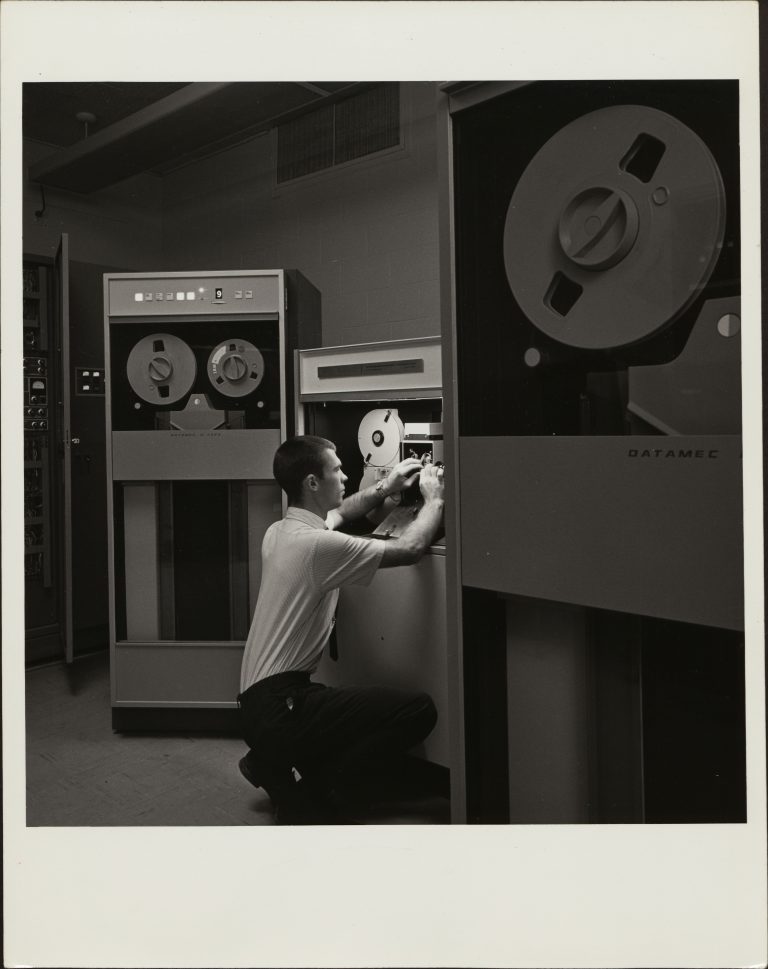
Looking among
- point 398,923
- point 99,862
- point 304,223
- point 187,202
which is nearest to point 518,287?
point 398,923

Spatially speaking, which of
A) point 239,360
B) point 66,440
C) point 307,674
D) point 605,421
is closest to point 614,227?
point 605,421

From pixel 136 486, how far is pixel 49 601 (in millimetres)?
865

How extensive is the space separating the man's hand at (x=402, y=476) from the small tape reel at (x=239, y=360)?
583 millimetres

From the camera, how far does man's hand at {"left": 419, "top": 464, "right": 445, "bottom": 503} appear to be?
151 centimetres

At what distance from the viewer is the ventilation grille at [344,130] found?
212 centimetres

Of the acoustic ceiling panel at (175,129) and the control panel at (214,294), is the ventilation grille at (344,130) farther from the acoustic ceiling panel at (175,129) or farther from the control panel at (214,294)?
the control panel at (214,294)

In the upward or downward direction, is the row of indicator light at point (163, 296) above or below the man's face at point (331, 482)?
above

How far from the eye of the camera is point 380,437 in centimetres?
173

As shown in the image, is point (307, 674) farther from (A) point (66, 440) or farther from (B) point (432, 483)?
(A) point (66, 440)

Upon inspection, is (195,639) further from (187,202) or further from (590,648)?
(187,202)

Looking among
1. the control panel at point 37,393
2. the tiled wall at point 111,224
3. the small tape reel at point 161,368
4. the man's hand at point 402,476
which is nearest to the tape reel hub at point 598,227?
the man's hand at point 402,476

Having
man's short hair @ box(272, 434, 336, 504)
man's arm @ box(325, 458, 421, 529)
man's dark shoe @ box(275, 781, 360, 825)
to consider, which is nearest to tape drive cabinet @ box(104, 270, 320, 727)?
man's short hair @ box(272, 434, 336, 504)

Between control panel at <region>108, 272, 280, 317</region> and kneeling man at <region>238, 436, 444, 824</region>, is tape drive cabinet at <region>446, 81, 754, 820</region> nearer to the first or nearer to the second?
kneeling man at <region>238, 436, 444, 824</region>

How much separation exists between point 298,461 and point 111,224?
1650 millimetres
